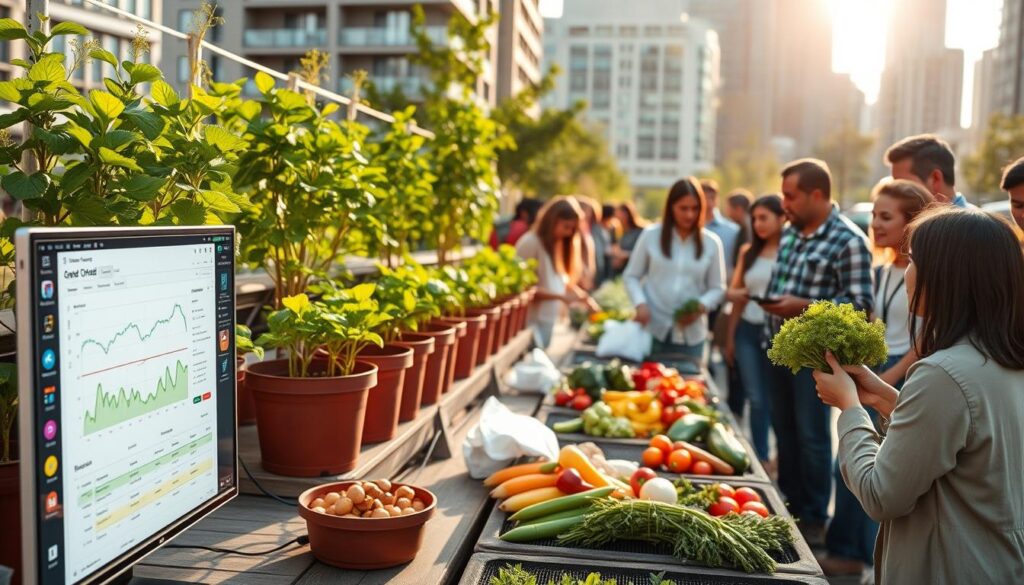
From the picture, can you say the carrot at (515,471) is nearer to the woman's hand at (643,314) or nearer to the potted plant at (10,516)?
the potted plant at (10,516)

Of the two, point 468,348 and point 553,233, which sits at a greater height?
point 553,233

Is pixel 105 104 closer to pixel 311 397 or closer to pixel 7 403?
pixel 7 403

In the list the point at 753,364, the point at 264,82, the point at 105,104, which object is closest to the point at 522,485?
the point at 264,82

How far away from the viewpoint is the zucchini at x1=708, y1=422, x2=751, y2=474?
11.9 ft

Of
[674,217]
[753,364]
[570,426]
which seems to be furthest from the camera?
[753,364]

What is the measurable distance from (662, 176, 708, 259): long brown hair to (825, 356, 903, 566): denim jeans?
1828 mm

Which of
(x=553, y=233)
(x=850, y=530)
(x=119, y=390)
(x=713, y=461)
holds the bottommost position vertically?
(x=850, y=530)

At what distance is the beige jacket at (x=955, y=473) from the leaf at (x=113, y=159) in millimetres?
1716

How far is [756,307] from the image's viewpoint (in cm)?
645

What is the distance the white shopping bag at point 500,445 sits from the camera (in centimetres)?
330

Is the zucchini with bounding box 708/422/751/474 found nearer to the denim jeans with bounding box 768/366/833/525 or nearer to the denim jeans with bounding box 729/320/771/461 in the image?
the denim jeans with bounding box 768/366/833/525

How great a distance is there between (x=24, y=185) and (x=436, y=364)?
213 cm

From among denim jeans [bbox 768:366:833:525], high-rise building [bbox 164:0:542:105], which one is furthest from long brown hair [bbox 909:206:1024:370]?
high-rise building [bbox 164:0:542:105]

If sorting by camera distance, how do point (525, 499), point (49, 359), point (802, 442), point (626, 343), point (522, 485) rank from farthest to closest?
point (626, 343) → point (802, 442) → point (522, 485) → point (525, 499) → point (49, 359)
